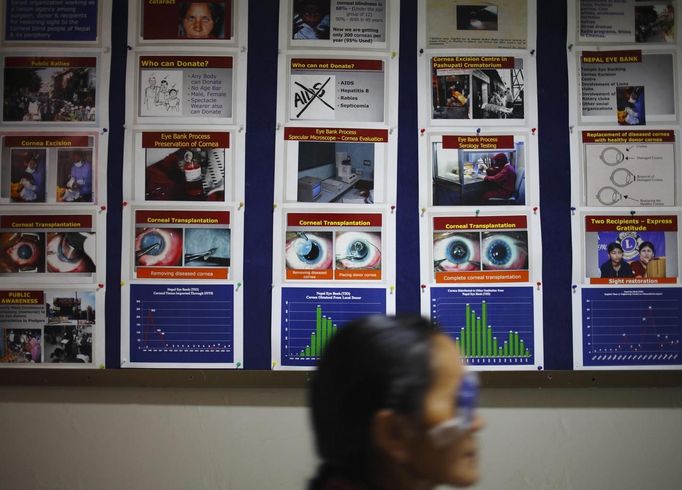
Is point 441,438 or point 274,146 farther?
point 274,146

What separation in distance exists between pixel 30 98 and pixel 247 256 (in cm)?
85

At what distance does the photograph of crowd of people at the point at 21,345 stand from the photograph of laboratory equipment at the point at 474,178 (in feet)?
4.32

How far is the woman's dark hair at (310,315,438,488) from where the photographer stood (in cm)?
74

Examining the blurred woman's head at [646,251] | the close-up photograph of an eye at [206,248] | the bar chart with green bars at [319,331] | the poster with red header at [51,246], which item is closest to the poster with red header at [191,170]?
the close-up photograph of an eye at [206,248]

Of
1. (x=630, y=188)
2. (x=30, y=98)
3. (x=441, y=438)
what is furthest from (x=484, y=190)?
(x=30, y=98)

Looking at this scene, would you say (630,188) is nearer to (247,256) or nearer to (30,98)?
(247,256)

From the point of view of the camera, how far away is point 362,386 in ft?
A: 2.44

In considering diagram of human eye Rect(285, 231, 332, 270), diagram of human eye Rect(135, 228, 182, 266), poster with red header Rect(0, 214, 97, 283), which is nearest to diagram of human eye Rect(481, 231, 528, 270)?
diagram of human eye Rect(285, 231, 332, 270)

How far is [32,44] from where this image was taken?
1.82 m

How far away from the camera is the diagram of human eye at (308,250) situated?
1.78 metres

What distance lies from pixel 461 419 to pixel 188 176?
4.20ft

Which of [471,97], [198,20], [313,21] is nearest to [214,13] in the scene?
[198,20]

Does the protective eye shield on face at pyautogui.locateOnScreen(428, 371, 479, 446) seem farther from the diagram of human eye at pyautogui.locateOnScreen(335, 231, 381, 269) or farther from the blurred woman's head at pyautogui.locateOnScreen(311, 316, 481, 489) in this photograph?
the diagram of human eye at pyautogui.locateOnScreen(335, 231, 381, 269)

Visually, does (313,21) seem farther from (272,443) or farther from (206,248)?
(272,443)
